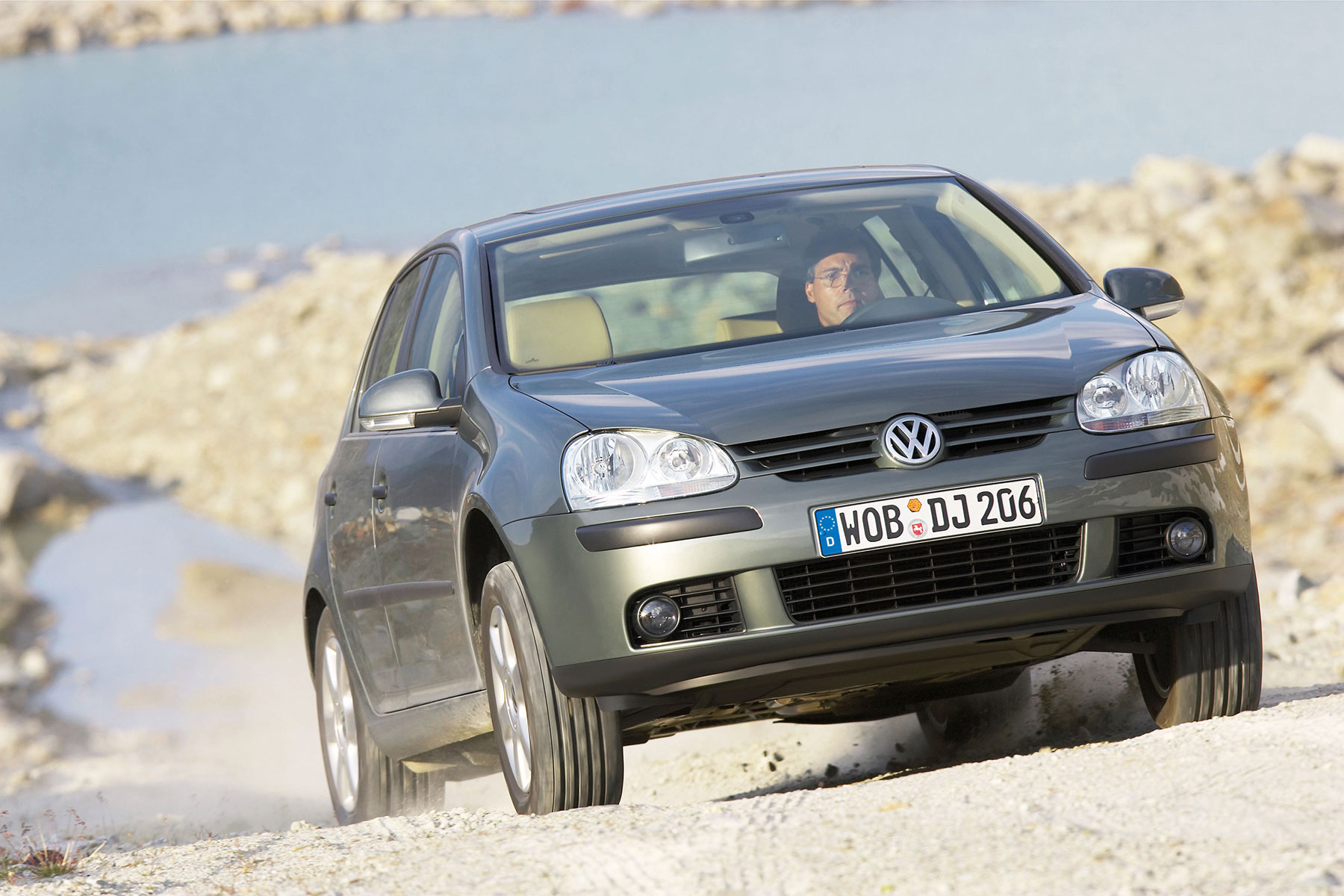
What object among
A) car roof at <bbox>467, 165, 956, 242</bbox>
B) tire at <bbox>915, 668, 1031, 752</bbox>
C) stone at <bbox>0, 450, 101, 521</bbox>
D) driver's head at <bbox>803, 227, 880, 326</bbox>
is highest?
car roof at <bbox>467, 165, 956, 242</bbox>

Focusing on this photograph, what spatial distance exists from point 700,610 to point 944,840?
84cm

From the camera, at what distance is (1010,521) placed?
14.9 ft

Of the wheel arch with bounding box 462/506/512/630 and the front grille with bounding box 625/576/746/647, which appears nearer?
the front grille with bounding box 625/576/746/647

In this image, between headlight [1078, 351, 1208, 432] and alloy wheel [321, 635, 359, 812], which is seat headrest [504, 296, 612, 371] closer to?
headlight [1078, 351, 1208, 432]

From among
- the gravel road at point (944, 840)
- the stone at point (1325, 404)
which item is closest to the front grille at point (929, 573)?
the gravel road at point (944, 840)

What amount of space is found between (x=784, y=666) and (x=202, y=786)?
6138mm

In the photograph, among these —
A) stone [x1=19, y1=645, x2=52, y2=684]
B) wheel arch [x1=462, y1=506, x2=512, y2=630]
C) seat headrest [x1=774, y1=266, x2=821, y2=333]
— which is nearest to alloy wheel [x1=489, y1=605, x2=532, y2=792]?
wheel arch [x1=462, y1=506, x2=512, y2=630]

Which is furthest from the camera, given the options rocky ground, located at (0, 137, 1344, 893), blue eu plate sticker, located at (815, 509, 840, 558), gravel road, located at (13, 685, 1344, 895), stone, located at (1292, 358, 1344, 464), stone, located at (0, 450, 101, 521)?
stone, located at (0, 450, 101, 521)

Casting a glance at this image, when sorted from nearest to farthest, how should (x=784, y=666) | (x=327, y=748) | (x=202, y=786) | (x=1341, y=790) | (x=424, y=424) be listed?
(x=1341, y=790)
(x=784, y=666)
(x=424, y=424)
(x=327, y=748)
(x=202, y=786)

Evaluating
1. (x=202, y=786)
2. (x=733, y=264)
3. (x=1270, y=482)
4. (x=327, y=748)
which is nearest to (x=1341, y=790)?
(x=733, y=264)

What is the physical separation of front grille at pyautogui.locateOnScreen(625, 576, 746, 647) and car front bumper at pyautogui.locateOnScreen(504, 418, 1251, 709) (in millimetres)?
24

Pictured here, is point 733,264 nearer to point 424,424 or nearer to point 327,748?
point 424,424

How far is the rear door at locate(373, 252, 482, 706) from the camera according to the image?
5305mm

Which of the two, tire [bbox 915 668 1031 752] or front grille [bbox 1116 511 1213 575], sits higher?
front grille [bbox 1116 511 1213 575]
